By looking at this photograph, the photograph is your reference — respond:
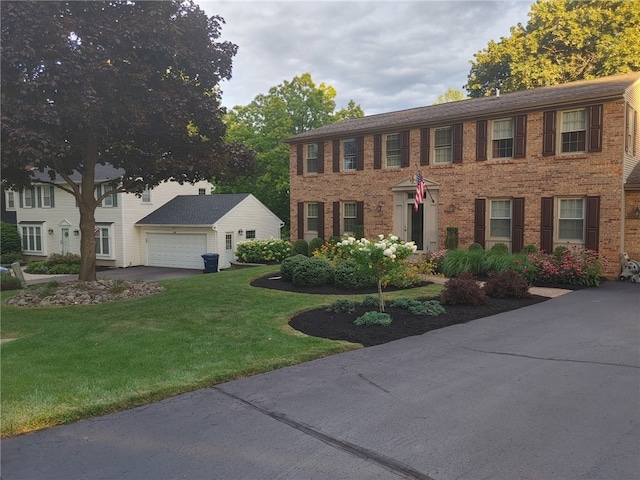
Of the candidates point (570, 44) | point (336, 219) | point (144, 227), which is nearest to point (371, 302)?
point (336, 219)

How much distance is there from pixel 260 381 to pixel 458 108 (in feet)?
53.3

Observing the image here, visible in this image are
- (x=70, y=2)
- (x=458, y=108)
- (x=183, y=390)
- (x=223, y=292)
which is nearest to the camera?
(x=183, y=390)

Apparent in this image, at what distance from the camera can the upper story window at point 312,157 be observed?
2169cm

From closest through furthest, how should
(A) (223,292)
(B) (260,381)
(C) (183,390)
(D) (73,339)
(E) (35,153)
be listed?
(C) (183,390) < (B) (260,381) < (D) (73,339) < (E) (35,153) < (A) (223,292)

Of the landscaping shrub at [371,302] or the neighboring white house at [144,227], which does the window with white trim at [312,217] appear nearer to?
the neighboring white house at [144,227]

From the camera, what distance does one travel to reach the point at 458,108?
61.6 ft

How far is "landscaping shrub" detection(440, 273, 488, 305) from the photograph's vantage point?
1014cm

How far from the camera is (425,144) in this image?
18.4m

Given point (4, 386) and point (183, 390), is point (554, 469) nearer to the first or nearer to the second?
point (183, 390)

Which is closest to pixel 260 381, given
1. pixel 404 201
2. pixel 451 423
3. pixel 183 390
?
pixel 183 390

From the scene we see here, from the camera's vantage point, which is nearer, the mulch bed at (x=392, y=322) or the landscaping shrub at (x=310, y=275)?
the mulch bed at (x=392, y=322)

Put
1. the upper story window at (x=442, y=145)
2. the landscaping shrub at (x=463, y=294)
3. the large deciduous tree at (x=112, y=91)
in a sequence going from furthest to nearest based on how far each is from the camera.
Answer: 1. the upper story window at (x=442, y=145)
2. the landscaping shrub at (x=463, y=294)
3. the large deciduous tree at (x=112, y=91)

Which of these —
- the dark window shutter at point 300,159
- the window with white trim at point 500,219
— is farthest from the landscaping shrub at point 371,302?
the dark window shutter at point 300,159

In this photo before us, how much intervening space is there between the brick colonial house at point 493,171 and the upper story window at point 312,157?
47 mm
